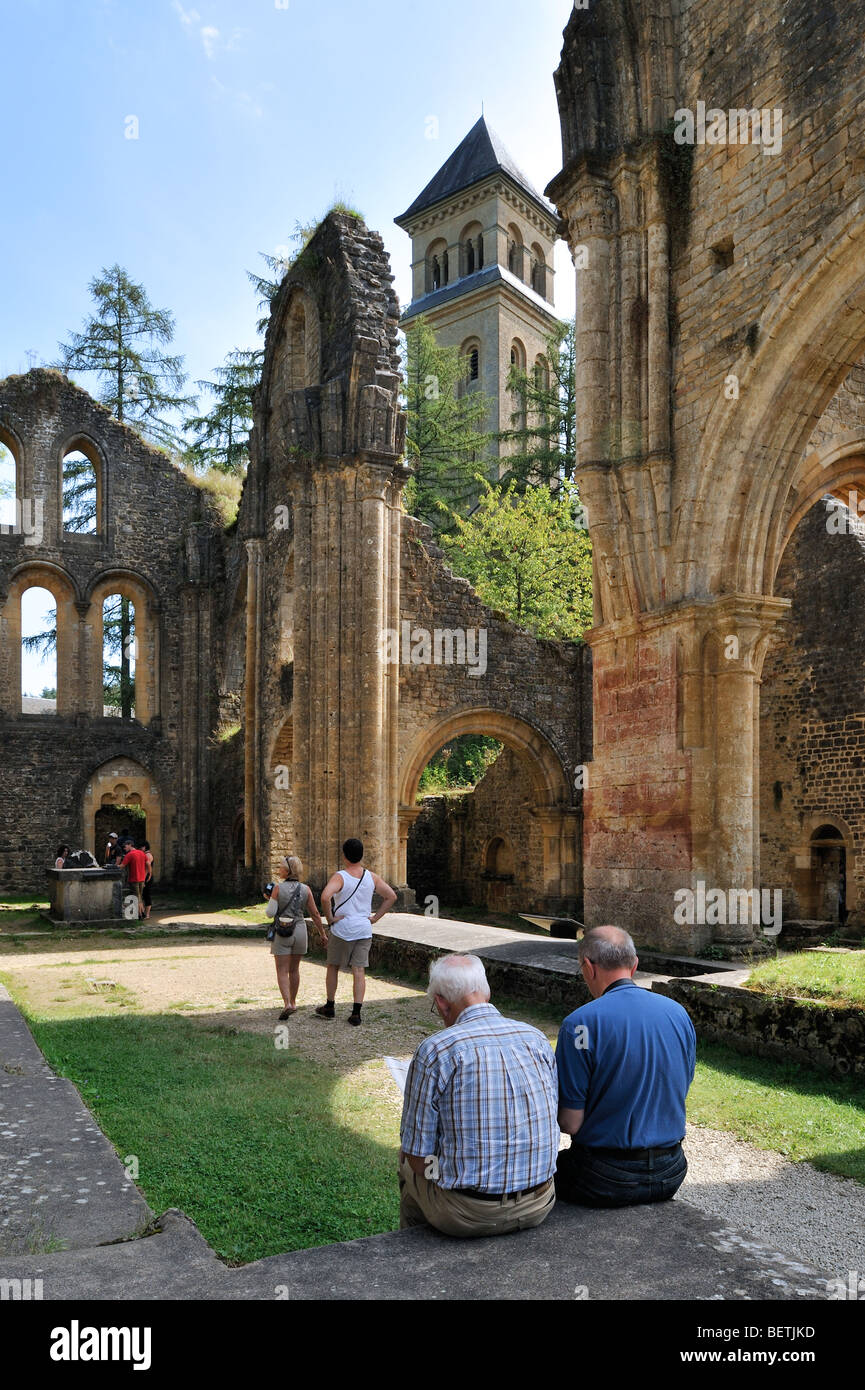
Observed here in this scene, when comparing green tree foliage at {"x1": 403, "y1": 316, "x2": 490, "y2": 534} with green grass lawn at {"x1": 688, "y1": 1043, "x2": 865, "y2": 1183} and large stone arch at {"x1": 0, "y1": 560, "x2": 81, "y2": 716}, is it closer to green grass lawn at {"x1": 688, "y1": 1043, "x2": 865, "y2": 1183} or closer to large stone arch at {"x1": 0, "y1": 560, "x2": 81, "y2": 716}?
large stone arch at {"x1": 0, "y1": 560, "x2": 81, "y2": 716}

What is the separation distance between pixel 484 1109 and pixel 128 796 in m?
23.6

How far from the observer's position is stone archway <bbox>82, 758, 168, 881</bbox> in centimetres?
2444

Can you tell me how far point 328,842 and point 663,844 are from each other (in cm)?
694

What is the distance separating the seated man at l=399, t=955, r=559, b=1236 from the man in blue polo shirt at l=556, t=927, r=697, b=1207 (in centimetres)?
18

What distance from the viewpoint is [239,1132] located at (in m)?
5.02

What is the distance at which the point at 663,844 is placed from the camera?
946 centimetres

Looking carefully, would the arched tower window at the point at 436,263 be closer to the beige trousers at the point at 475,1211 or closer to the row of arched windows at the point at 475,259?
the row of arched windows at the point at 475,259

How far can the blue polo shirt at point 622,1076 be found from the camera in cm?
307

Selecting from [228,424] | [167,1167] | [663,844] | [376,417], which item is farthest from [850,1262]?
[228,424]

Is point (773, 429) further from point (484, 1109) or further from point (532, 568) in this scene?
point (532, 568)

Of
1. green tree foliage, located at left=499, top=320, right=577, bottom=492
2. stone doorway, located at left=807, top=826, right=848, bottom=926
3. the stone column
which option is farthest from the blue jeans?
green tree foliage, located at left=499, top=320, right=577, bottom=492

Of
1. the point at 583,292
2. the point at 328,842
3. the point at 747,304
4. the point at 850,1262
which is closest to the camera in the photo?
the point at 850,1262

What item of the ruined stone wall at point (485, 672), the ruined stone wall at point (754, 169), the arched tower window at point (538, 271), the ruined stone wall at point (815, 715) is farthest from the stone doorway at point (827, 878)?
the arched tower window at point (538, 271)

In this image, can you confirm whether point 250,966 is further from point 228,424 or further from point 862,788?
point 228,424
